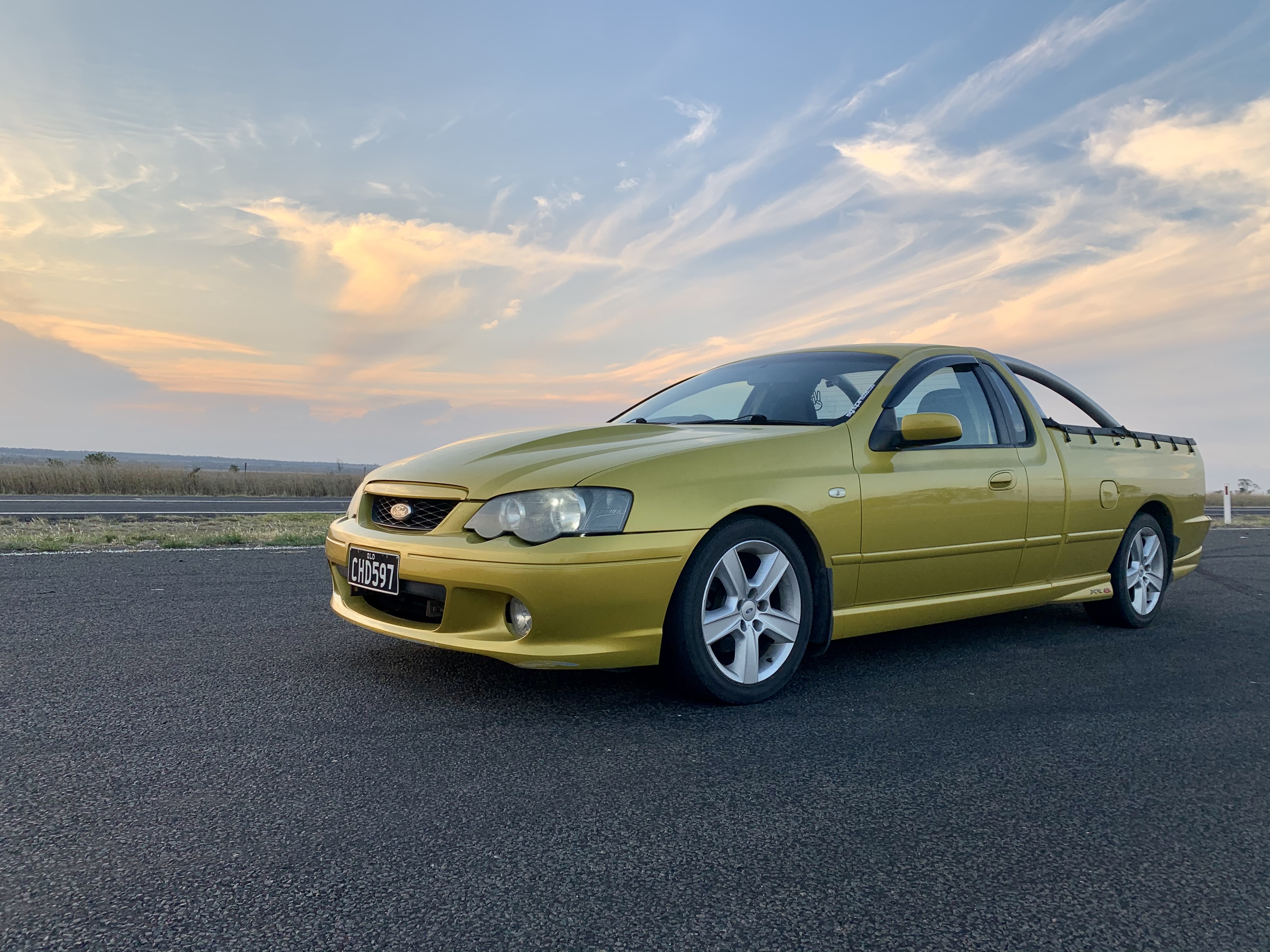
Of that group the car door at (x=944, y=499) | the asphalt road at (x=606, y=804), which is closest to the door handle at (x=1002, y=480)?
the car door at (x=944, y=499)

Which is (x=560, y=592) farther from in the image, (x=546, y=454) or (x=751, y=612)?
(x=751, y=612)

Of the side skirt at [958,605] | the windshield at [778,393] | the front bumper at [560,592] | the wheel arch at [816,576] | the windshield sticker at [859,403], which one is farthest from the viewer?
the windshield at [778,393]

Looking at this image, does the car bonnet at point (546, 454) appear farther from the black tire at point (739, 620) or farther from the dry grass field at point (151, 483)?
the dry grass field at point (151, 483)

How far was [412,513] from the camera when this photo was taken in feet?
11.7

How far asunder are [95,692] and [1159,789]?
11.9ft

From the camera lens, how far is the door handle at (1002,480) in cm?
442

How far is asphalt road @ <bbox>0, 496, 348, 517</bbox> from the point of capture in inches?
707

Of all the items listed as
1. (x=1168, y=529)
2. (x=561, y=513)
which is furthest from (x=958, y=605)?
(x=1168, y=529)

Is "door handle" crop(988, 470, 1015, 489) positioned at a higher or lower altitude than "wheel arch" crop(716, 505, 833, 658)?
higher

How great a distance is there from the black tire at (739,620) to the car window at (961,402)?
125cm

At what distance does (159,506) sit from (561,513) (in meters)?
20.8

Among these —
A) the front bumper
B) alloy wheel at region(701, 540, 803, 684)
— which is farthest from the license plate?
alloy wheel at region(701, 540, 803, 684)

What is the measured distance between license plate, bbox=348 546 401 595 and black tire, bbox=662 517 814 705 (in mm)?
1058

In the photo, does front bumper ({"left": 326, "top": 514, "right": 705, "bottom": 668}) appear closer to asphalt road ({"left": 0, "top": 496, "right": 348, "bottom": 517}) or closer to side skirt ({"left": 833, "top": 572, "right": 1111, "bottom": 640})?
side skirt ({"left": 833, "top": 572, "right": 1111, "bottom": 640})
